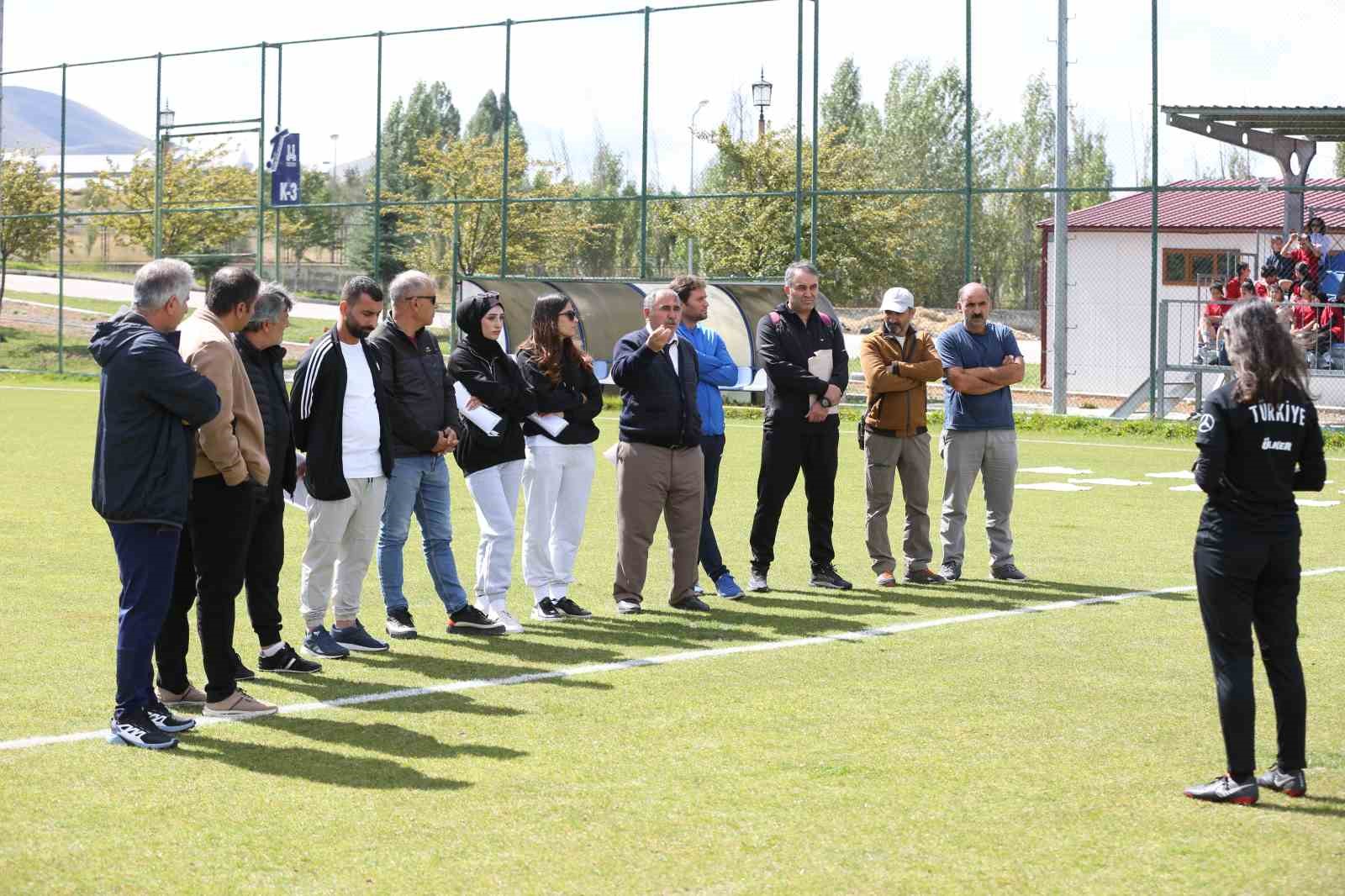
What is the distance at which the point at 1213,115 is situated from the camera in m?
24.2

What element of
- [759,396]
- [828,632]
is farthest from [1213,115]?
[828,632]

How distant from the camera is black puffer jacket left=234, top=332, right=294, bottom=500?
7.73m

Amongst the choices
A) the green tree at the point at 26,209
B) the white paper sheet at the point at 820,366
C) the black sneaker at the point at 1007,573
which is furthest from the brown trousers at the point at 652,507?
the green tree at the point at 26,209

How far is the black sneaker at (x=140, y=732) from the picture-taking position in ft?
21.4

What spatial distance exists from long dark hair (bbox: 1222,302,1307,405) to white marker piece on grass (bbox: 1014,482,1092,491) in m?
10.7

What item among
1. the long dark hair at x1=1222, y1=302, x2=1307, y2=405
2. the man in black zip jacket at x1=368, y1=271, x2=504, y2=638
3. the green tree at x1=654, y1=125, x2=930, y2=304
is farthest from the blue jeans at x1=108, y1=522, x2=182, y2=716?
the green tree at x1=654, y1=125, x2=930, y2=304

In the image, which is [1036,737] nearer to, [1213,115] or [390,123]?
[1213,115]

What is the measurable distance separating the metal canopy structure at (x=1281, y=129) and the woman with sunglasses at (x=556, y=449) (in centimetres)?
1625

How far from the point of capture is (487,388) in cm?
909

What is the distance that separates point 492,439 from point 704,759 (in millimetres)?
3218

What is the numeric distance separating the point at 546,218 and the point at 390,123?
2944 centimetres

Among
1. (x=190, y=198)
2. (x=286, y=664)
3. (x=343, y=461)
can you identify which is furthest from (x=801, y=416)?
(x=190, y=198)

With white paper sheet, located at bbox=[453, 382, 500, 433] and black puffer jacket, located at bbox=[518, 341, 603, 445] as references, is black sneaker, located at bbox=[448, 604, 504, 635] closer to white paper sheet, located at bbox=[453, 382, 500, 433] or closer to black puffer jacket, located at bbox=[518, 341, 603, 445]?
white paper sheet, located at bbox=[453, 382, 500, 433]

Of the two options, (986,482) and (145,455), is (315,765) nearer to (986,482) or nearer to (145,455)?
(145,455)
